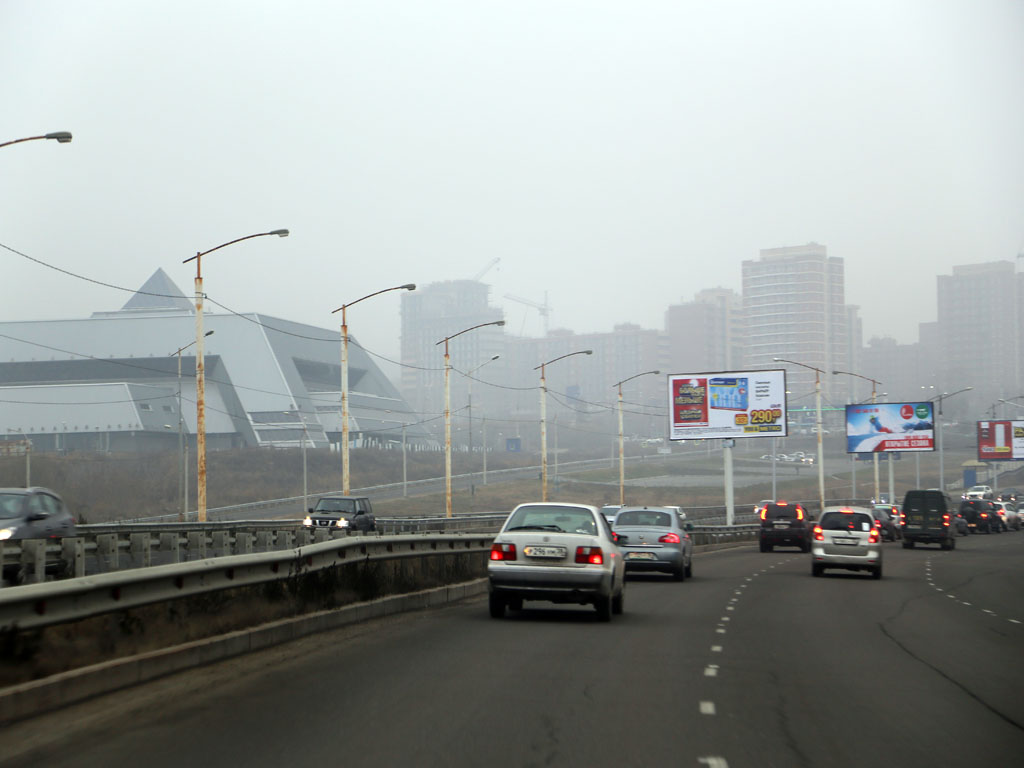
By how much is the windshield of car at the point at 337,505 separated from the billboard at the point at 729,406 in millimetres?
23751

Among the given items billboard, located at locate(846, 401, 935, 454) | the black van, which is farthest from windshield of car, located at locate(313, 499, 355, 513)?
billboard, located at locate(846, 401, 935, 454)

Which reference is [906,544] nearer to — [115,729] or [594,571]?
[594,571]

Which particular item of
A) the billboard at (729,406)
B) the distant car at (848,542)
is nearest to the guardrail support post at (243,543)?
the distant car at (848,542)

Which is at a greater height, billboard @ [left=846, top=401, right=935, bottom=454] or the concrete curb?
billboard @ [left=846, top=401, right=935, bottom=454]

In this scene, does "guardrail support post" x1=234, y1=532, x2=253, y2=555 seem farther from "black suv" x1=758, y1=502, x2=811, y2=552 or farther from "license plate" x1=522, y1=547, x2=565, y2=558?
"black suv" x1=758, y1=502, x2=811, y2=552

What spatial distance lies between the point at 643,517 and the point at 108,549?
11.8 m

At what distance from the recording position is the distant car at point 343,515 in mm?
43219

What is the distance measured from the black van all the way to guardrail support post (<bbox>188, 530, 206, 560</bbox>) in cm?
3330

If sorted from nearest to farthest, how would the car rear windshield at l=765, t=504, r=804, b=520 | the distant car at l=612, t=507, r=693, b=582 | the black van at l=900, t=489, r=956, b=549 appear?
the distant car at l=612, t=507, r=693, b=582, the car rear windshield at l=765, t=504, r=804, b=520, the black van at l=900, t=489, r=956, b=549

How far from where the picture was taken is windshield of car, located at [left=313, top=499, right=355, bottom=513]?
4488 centimetres

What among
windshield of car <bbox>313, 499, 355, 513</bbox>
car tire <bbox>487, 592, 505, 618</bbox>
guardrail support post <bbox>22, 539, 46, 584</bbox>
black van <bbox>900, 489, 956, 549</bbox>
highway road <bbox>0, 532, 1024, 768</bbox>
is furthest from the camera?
black van <bbox>900, 489, 956, 549</bbox>

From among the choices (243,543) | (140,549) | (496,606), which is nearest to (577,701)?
(496,606)

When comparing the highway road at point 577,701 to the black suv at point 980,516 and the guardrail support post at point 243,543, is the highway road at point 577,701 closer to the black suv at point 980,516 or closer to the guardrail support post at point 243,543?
the guardrail support post at point 243,543

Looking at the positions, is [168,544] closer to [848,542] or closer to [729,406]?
[848,542]
